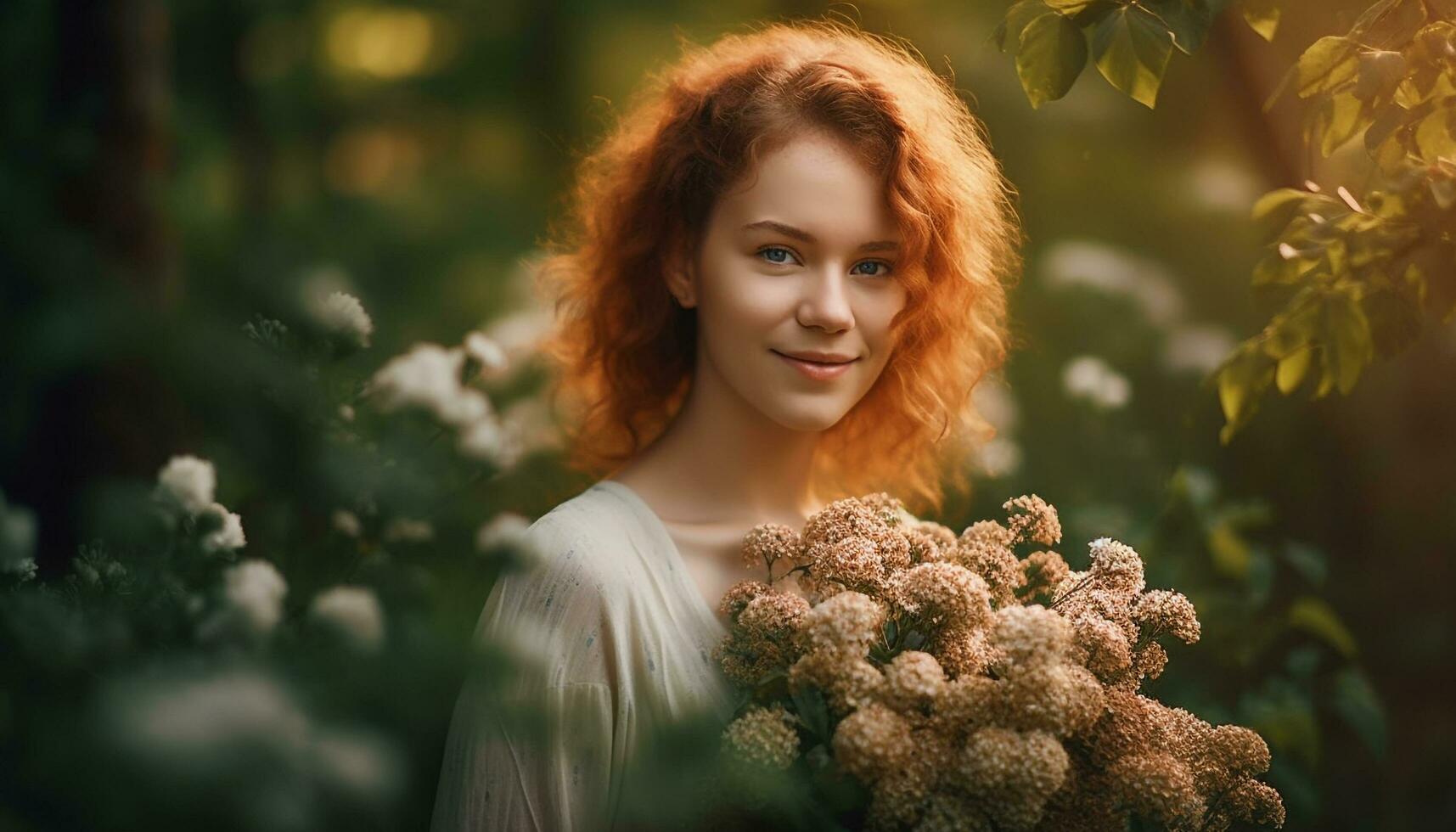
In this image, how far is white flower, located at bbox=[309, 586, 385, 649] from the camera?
2.05 feet

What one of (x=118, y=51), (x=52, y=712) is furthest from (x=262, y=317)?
(x=118, y=51)

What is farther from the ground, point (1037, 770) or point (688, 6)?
point (688, 6)

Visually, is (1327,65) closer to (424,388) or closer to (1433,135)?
(1433,135)

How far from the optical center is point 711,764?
28.3 inches

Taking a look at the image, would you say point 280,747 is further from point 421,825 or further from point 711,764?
point 711,764

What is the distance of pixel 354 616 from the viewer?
647 millimetres

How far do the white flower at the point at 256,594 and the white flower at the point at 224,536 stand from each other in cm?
20

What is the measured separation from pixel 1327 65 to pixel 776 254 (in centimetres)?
78

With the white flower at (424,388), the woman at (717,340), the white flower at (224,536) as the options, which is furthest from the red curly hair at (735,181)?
the white flower at (424,388)

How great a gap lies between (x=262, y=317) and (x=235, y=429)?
0.23ft

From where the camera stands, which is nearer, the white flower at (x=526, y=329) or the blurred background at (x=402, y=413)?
the blurred background at (x=402, y=413)

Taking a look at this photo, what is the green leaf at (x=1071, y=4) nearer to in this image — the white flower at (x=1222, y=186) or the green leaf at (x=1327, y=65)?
the green leaf at (x=1327, y=65)

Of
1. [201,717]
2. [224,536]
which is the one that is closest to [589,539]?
[224,536]

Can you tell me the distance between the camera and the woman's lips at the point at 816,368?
1914 millimetres
